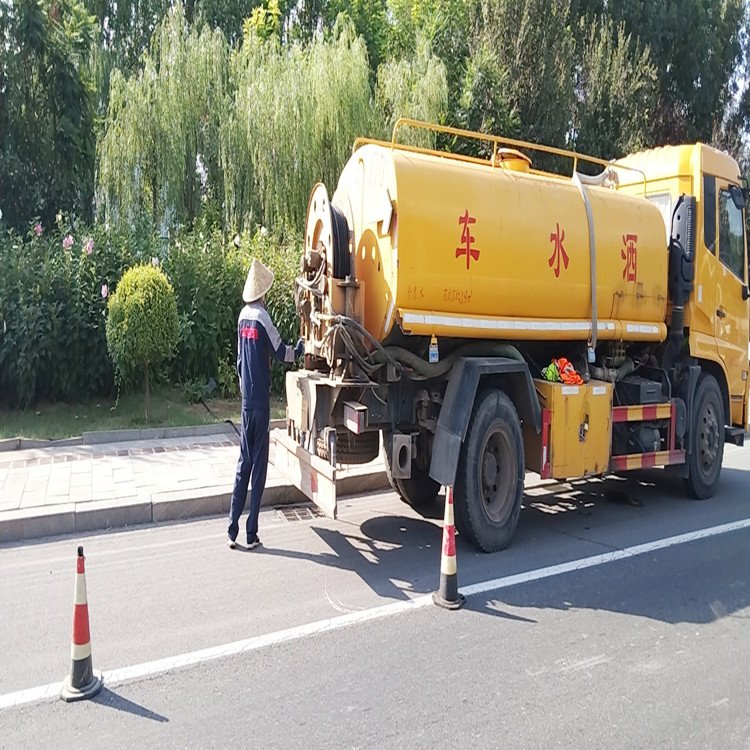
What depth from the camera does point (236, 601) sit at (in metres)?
4.64

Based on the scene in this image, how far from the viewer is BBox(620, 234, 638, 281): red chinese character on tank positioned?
22.3ft

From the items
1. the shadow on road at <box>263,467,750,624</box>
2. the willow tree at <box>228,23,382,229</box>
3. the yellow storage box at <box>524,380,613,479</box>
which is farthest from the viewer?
the willow tree at <box>228,23,382,229</box>

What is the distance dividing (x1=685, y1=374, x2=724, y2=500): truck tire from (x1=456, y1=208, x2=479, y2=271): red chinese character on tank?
3.44 metres

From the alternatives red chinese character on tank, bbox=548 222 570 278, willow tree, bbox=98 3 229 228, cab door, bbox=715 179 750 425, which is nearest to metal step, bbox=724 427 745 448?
cab door, bbox=715 179 750 425

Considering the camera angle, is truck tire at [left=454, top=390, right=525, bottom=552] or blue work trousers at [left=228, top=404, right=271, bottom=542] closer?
truck tire at [left=454, top=390, right=525, bottom=552]

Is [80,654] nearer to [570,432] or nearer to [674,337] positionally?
[570,432]

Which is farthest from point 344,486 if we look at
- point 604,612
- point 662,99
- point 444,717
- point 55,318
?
point 662,99

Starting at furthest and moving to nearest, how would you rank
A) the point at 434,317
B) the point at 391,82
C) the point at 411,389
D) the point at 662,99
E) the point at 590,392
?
the point at 662,99, the point at 391,82, the point at 590,392, the point at 411,389, the point at 434,317

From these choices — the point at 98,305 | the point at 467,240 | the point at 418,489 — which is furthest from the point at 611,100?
the point at 418,489

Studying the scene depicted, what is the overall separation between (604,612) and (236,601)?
7.72 feet

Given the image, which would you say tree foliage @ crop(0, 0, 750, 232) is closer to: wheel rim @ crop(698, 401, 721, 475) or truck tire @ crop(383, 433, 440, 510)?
truck tire @ crop(383, 433, 440, 510)

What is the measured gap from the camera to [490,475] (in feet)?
19.4

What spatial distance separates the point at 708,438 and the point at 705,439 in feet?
0.24

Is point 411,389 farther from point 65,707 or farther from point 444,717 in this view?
point 65,707
